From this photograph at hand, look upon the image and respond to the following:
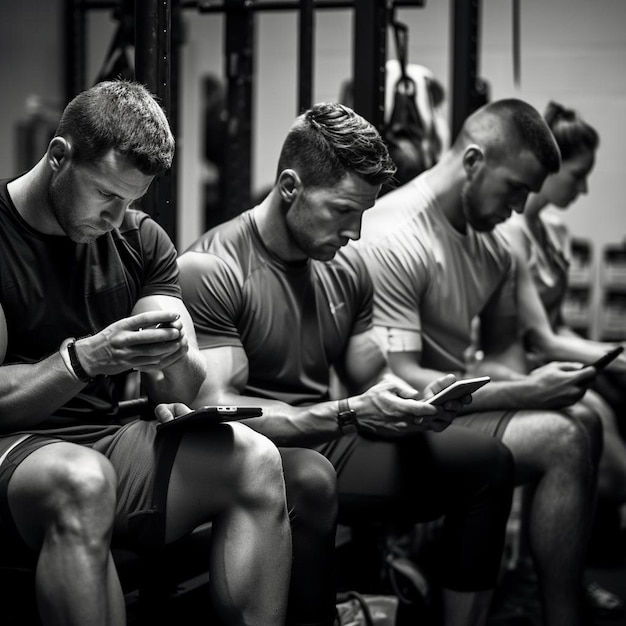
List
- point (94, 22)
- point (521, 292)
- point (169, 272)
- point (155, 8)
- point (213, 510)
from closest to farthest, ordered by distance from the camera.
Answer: point (213, 510), point (169, 272), point (155, 8), point (521, 292), point (94, 22)

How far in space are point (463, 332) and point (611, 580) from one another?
1070 millimetres

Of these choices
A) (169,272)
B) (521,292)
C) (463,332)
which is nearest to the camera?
(169,272)

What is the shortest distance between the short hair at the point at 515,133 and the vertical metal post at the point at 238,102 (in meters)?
0.77

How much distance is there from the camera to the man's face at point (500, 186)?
250cm

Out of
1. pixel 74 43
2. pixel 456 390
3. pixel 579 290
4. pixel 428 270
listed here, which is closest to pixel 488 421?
pixel 428 270

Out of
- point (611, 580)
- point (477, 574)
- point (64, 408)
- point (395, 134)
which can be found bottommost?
point (611, 580)

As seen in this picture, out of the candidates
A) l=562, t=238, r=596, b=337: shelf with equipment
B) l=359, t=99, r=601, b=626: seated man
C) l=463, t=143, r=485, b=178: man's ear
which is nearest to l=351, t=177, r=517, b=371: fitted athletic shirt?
l=359, t=99, r=601, b=626: seated man

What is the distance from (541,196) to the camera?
3025 mm

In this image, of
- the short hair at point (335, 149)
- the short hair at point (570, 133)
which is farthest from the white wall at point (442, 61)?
the short hair at point (335, 149)

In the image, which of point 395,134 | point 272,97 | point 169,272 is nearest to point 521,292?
point 395,134

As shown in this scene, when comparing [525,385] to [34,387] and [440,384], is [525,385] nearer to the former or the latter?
[440,384]

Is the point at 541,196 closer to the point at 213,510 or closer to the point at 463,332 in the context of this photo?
the point at 463,332

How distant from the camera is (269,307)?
6.75ft

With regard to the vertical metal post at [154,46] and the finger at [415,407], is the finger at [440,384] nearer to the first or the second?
the finger at [415,407]
